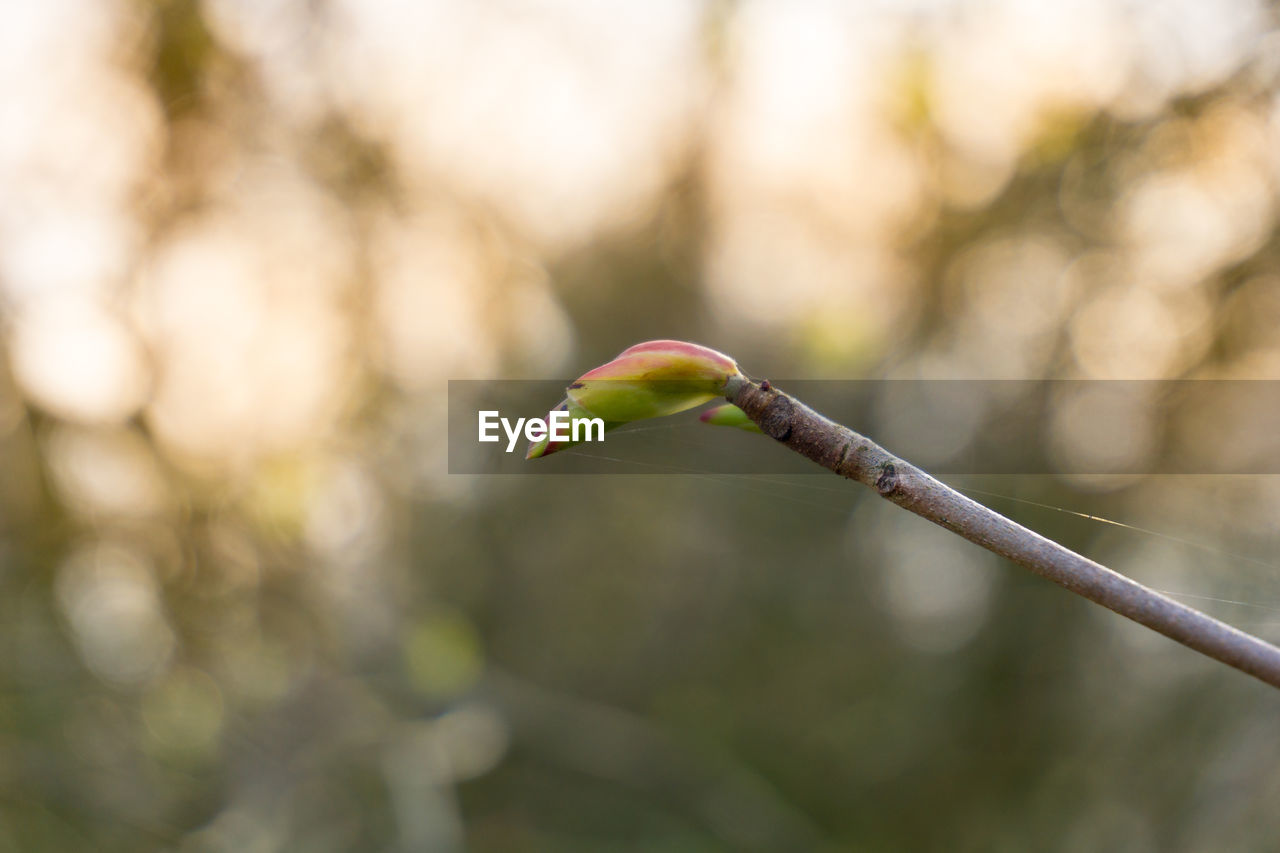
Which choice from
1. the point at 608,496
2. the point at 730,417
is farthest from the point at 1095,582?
the point at 608,496

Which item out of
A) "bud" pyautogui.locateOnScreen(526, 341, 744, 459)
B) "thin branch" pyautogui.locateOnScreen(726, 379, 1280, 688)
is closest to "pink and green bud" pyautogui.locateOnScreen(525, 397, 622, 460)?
"bud" pyautogui.locateOnScreen(526, 341, 744, 459)

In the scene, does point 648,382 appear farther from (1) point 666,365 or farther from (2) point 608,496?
(2) point 608,496

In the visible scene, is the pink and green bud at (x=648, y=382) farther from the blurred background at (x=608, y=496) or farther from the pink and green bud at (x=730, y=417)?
the blurred background at (x=608, y=496)

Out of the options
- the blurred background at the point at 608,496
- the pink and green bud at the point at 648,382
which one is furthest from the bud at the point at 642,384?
the blurred background at the point at 608,496

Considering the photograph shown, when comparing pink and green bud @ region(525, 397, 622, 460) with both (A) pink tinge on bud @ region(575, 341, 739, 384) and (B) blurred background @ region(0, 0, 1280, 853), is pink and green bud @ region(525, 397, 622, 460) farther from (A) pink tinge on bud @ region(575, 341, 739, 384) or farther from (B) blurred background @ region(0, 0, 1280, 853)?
(B) blurred background @ region(0, 0, 1280, 853)

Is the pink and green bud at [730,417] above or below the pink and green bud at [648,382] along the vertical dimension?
below

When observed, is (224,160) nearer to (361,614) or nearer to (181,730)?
(361,614)
